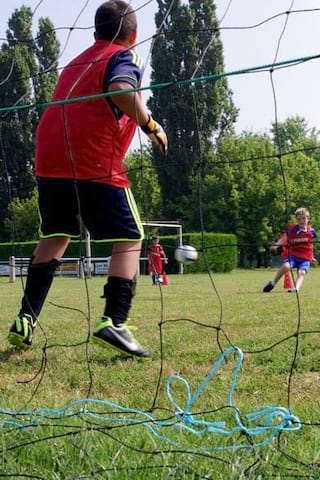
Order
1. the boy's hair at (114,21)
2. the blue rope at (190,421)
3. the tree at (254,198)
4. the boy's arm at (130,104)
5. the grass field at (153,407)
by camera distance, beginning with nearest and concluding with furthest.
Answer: the grass field at (153,407), the blue rope at (190,421), the boy's arm at (130,104), the boy's hair at (114,21), the tree at (254,198)

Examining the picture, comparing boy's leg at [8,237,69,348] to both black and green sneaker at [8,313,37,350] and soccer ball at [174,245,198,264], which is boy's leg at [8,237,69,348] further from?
soccer ball at [174,245,198,264]

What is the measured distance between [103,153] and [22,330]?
2.97 ft

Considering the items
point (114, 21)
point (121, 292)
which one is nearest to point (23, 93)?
point (114, 21)

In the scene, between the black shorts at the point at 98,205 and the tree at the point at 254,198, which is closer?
the black shorts at the point at 98,205

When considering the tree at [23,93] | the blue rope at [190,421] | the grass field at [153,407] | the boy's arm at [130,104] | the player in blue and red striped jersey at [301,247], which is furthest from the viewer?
the player in blue and red striped jersey at [301,247]

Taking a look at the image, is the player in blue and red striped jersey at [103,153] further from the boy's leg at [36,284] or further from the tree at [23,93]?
the tree at [23,93]

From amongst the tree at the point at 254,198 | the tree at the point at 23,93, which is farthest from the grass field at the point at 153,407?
the tree at the point at 254,198

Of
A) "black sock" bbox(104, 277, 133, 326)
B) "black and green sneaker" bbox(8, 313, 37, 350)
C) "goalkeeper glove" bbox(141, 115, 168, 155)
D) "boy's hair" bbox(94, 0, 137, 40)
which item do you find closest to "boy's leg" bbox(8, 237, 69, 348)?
"black and green sneaker" bbox(8, 313, 37, 350)

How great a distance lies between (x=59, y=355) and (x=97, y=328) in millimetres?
467

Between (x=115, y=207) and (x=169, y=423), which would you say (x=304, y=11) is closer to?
(x=115, y=207)

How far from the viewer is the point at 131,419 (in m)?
1.96

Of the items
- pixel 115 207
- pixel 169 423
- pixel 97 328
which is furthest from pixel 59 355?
pixel 169 423

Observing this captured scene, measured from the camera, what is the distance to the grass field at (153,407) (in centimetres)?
159

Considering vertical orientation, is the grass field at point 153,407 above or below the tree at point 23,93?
below
